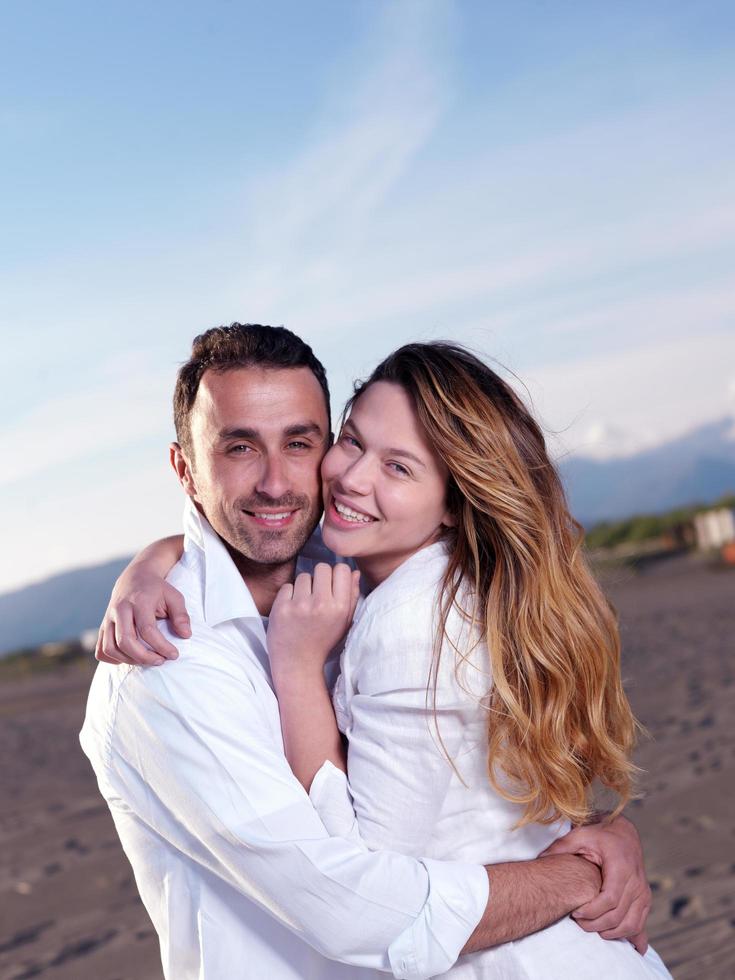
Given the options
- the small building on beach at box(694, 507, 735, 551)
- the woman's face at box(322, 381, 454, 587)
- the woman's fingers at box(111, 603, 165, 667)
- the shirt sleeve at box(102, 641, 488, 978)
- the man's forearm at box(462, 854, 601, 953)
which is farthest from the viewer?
the small building on beach at box(694, 507, 735, 551)

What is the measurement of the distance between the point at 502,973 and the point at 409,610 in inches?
32.6

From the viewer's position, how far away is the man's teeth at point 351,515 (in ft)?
9.02

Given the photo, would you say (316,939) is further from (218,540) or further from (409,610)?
(218,540)

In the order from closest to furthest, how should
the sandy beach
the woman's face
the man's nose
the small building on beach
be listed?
the woman's face < the man's nose < the sandy beach < the small building on beach

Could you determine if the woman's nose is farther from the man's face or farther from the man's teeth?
the man's face

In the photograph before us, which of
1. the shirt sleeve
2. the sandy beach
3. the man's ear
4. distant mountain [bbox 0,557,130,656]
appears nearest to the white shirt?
the shirt sleeve

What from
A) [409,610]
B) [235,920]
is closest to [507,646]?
[409,610]

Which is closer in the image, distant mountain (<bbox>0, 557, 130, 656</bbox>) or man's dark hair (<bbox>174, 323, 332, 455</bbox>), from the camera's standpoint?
man's dark hair (<bbox>174, 323, 332, 455</bbox>)

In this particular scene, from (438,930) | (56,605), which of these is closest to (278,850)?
(438,930)

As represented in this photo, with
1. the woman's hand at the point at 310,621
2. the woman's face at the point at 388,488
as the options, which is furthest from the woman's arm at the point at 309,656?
the woman's face at the point at 388,488

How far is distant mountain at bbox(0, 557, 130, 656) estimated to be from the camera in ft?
289

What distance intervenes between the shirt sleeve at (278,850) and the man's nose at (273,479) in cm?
71

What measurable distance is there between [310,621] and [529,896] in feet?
2.63

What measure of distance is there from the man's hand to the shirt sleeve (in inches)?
14.7
